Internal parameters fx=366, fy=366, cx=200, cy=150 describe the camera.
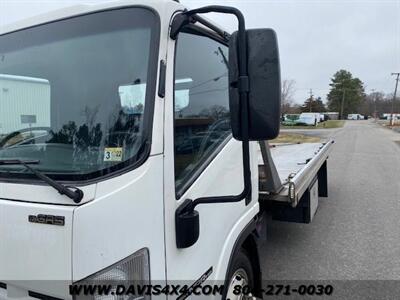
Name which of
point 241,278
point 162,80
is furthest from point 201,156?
point 241,278

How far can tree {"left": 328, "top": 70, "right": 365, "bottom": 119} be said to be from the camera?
314ft

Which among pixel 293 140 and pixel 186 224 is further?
pixel 293 140

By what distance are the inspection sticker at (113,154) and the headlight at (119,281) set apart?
0.41 m

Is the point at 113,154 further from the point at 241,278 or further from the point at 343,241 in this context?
the point at 343,241

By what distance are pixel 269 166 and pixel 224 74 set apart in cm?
126

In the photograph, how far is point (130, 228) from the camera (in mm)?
1498

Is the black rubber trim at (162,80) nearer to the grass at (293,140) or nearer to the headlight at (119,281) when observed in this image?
the headlight at (119,281)

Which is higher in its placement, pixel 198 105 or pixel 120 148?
pixel 198 105

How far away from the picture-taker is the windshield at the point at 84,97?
1.61 m

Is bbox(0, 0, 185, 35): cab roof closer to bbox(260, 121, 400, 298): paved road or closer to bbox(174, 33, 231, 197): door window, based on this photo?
bbox(174, 33, 231, 197): door window

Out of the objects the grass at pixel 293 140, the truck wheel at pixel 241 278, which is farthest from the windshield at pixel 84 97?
the grass at pixel 293 140

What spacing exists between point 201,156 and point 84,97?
0.70m

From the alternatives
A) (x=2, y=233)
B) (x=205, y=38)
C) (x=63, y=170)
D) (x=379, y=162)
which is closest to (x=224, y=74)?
(x=205, y=38)

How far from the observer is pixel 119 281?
1485mm
